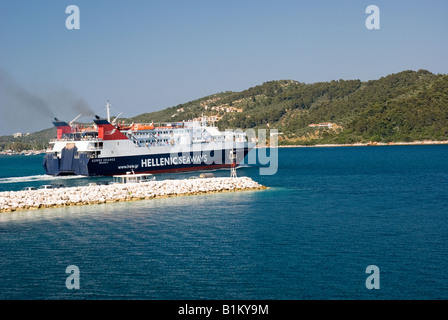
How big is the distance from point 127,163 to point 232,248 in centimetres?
3757

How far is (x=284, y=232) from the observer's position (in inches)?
1044

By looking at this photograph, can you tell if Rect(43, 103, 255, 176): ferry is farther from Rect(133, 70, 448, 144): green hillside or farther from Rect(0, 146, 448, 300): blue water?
Rect(133, 70, 448, 144): green hillside

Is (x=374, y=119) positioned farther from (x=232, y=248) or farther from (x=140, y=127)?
(x=232, y=248)

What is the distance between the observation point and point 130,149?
59406 millimetres

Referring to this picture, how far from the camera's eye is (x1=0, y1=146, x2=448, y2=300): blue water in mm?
17844

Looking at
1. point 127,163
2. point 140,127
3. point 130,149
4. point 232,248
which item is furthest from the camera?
point 140,127

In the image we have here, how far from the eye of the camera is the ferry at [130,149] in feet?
188

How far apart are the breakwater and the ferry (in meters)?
15.0

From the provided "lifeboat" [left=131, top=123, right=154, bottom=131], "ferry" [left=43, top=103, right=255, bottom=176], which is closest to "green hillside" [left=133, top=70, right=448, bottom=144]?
"ferry" [left=43, top=103, right=255, bottom=176]

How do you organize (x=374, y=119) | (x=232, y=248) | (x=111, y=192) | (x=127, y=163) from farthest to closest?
(x=374, y=119), (x=127, y=163), (x=111, y=192), (x=232, y=248)

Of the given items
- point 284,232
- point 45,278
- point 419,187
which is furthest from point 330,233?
point 419,187

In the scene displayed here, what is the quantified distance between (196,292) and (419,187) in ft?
110

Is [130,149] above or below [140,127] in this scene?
below

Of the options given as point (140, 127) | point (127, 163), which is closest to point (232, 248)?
point (127, 163)
